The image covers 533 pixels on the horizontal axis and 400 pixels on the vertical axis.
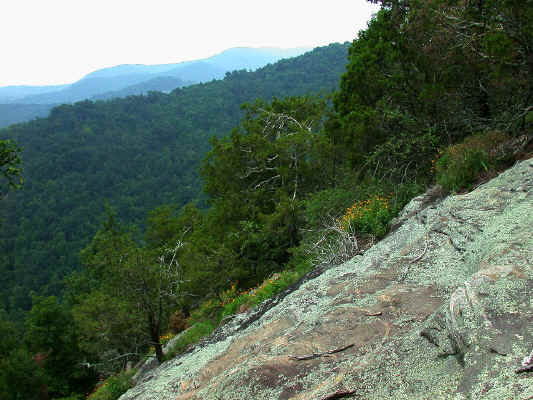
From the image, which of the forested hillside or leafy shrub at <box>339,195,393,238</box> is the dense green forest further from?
the forested hillside

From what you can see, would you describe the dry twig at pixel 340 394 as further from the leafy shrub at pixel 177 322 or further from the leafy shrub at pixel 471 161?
the leafy shrub at pixel 177 322

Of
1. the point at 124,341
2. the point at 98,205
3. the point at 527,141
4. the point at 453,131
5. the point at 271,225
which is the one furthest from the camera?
the point at 98,205

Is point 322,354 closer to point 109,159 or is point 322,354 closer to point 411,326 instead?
point 411,326

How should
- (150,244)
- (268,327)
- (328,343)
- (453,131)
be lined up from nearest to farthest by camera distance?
1. (328,343)
2. (268,327)
3. (453,131)
4. (150,244)

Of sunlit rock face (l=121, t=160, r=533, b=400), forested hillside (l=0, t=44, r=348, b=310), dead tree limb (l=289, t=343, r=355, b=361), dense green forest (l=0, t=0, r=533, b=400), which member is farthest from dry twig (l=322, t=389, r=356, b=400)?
forested hillside (l=0, t=44, r=348, b=310)

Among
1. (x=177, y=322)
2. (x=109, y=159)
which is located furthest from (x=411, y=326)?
(x=109, y=159)

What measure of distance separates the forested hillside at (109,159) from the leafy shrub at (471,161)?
4610 cm

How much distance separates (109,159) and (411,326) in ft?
364

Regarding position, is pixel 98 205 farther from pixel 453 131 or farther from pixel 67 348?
pixel 453 131

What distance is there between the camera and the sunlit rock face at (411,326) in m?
2.39

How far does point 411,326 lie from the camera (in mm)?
3195

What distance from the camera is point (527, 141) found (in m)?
6.39

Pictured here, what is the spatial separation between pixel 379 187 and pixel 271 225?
5487 millimetres

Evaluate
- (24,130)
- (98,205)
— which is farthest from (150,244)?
(24,130)
